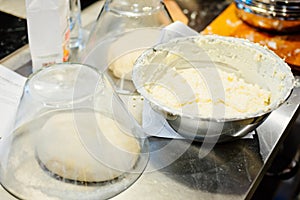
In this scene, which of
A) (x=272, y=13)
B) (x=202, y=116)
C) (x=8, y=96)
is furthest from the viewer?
(x=272, y=13)

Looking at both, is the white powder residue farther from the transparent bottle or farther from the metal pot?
the transparent bottle

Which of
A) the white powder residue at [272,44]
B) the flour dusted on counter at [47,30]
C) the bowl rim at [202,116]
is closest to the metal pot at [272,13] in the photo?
the white powder residue at [272,44]

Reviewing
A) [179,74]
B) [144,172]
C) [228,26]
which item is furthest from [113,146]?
[228,26]

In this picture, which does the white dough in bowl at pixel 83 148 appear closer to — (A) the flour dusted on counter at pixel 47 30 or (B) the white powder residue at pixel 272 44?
(A) the flour dusted on counter at pixel 47 30

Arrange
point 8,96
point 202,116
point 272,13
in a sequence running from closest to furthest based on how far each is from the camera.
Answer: point 202,116
point 8,96
point 272,13

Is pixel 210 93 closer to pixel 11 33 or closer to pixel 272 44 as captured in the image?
pixel 272 44

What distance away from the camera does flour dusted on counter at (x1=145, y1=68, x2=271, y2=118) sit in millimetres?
743

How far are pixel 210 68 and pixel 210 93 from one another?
0.07 metres

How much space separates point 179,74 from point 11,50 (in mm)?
379

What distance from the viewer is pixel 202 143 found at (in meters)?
0.76

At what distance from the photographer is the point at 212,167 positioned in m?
0.73

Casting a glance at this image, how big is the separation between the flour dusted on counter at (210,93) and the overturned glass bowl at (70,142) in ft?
0.24

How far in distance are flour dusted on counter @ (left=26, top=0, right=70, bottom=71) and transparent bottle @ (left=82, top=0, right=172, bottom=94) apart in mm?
70

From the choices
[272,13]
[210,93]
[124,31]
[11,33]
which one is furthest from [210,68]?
[11,33]
